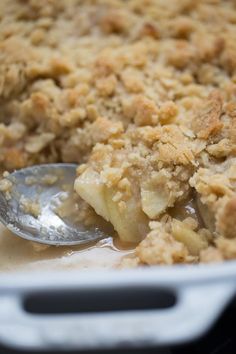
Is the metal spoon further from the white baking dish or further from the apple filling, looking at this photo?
the white baking dish

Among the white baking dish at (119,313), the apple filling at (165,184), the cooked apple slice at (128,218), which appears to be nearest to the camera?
the white baking dish at (119,313)

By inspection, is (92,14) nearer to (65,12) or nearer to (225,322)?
(65,12)

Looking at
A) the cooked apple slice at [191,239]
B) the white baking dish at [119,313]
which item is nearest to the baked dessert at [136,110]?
the cooked apple slice at [191,239]

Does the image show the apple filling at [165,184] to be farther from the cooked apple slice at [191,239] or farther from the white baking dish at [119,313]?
the white baking dish at [119,313]

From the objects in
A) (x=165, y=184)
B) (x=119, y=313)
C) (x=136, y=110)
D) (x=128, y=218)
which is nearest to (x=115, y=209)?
(x=128, y=218)

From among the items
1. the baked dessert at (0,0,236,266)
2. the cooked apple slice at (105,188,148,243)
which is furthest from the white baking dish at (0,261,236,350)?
the cooked apple slice at (105,188,148,243)

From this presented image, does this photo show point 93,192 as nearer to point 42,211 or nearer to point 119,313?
point 42,211

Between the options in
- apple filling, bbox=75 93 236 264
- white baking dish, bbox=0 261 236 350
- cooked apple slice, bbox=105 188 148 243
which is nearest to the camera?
white baking dish, bbox=0 261 236 350

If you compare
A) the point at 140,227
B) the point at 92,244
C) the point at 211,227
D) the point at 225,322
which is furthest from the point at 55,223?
the point at 225,322
